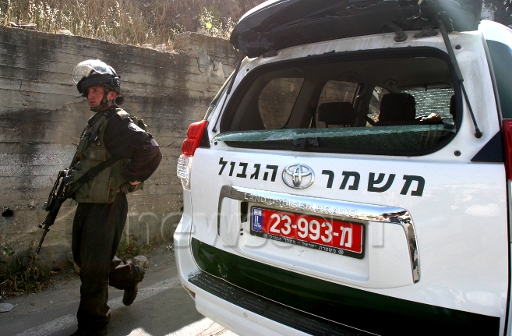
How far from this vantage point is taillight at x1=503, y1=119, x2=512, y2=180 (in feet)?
4.05

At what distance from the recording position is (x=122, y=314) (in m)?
2.88

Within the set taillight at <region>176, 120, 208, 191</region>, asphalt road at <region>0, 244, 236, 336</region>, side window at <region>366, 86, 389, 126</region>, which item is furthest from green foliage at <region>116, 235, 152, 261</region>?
side window at <region>366, 86, 389, 126</region>

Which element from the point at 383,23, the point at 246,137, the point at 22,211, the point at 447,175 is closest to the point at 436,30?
the point at 383,23

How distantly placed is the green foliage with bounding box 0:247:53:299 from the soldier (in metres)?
1.01

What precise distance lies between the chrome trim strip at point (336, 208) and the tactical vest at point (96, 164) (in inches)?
40.0

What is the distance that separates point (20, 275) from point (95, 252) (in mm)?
1343

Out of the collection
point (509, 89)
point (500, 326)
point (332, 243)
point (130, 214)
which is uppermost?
point (509, 89)

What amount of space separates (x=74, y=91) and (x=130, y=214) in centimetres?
139

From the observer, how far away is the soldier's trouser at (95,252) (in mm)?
2477

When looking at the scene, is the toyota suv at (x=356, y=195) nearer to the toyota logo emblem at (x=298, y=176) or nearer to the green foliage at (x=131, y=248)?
the toyota logo emblem at (x=298, y=176)

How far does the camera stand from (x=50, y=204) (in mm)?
2693

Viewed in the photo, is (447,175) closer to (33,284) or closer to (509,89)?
(509,89)

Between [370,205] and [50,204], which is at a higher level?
[370,205]

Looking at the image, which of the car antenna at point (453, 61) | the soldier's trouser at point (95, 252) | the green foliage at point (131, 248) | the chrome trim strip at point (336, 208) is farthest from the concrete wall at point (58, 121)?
the car antenna at point (453, 61)
